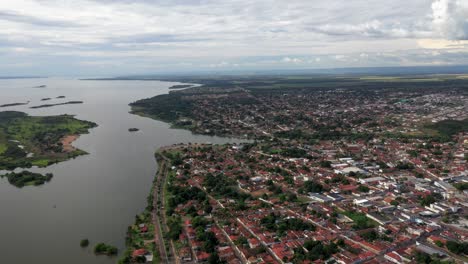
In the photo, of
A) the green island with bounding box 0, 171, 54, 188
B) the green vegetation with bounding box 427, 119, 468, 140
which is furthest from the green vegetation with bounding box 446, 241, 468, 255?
the green island with bounding box 0, 171, 54, 188

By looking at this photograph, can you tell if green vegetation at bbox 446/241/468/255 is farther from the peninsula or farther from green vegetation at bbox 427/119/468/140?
green vegetation at bbox 427/119/468/140

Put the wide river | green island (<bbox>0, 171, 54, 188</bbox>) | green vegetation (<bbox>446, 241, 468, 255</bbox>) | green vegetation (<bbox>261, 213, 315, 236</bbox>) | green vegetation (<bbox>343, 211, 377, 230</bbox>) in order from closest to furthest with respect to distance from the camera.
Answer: green vegetation (<bbox>446, 241, 468, 255</bbox>) < the wide river < green vegetation (<bbox>261, 213, 315, 236</bbox>) < green vegetation (<bbox>343, 211, 377, 230</bbox>) < green island (<bbox>0, 171, 54, 188</bbox>)

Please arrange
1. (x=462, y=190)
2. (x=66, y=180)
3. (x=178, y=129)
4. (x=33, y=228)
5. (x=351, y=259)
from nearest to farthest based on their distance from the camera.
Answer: (x=351, y=259) → (x=33, y=228) → (x=462, y=190) → (x=66, y=180) → (x=178, y=129)

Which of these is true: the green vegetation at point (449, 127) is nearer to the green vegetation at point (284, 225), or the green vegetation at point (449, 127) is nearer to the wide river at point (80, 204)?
the wide river at point (80, 204)

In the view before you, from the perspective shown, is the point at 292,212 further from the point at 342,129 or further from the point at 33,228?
the point at 342,129

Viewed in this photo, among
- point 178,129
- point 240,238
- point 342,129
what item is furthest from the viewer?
point 178,129

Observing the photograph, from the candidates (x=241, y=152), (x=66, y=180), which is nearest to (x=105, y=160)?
(x=66, y=180)

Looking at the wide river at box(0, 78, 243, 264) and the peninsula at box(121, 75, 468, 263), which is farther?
the wide river at box(0, 78, 243, 264)
